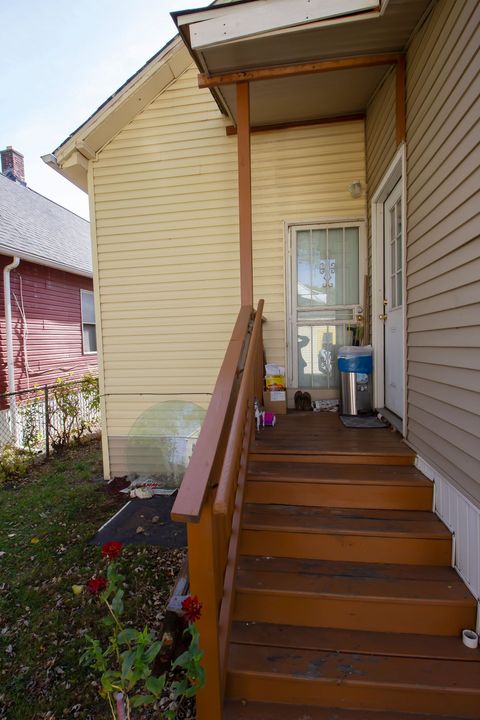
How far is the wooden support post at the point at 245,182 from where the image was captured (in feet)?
9.73

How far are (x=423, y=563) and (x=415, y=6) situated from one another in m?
3.36

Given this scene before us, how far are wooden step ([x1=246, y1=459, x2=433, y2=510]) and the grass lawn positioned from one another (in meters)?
1.11

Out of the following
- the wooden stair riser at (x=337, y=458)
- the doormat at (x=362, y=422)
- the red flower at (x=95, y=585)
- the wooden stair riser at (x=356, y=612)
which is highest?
the doormat at (x=362, y=422)

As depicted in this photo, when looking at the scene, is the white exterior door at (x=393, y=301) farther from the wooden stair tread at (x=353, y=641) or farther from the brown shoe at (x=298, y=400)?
the wooden stair tread at (x=353, y=641)

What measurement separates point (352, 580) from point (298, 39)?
353 cm

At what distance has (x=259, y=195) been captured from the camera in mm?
4180

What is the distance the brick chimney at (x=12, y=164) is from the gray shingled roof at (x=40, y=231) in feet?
2.19

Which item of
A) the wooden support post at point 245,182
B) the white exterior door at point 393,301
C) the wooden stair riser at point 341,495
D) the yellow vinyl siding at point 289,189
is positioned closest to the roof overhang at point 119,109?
the yellow vinyl siding at point 289,189

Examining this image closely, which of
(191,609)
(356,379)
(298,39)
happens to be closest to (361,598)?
(191,609)

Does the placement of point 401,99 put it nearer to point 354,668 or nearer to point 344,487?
point 344,487

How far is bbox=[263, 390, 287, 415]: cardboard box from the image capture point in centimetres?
372

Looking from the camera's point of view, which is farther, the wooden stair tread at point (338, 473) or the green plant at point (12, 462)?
the green plant at point (12, 462)

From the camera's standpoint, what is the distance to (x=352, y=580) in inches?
75.8

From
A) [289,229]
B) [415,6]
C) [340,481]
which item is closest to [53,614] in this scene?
[340,481]
